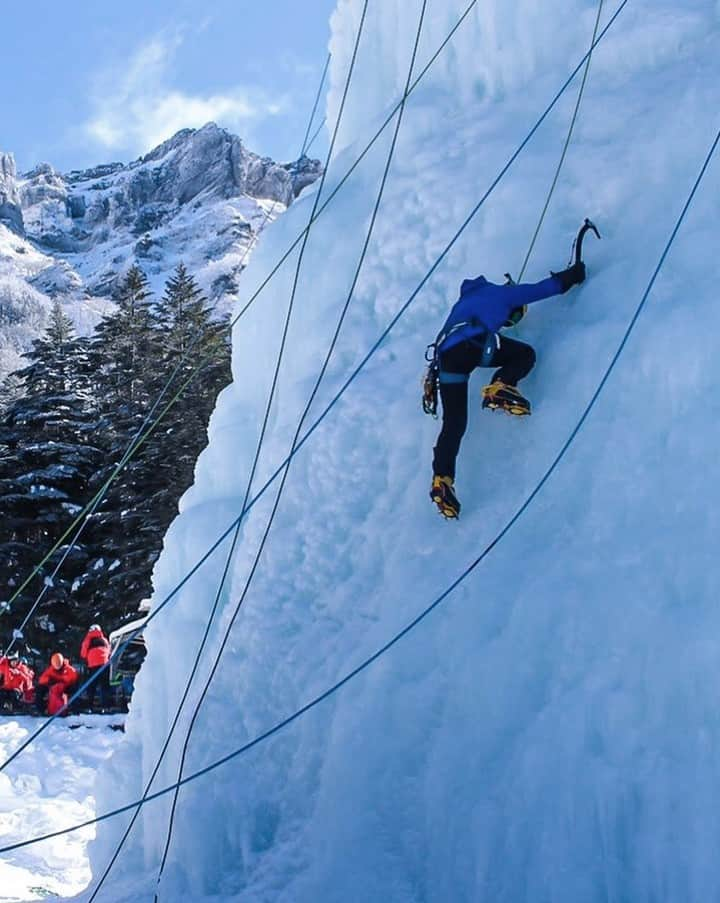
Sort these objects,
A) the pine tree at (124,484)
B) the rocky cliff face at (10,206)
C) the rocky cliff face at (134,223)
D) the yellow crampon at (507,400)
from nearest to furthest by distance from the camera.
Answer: the yellow crampon at (507,400)
the pine tree at (124,484)
the rocky cliff face at (134,223)
the rocky cliff face at (10,206)

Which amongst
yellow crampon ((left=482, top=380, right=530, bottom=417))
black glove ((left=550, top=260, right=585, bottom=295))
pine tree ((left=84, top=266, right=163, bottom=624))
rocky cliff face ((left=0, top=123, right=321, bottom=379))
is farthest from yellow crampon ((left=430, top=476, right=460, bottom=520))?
rocky cliff face ((left=0, top=123, right=321, bottom=379))

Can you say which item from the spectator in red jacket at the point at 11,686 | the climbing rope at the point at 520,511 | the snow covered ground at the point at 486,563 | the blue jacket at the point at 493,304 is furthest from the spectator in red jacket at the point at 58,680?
the blue jacket at the point at 493,304

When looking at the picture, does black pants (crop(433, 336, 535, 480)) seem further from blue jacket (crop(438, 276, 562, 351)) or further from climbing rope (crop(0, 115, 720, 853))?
climbing rope (crop(0, 115, 720, 853))

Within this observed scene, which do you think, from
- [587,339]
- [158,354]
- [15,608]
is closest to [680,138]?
[587,339]

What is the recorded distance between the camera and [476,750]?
412 centimetres

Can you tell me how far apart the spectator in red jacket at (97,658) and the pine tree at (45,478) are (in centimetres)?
715

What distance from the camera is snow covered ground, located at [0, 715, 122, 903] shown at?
24.8 ft

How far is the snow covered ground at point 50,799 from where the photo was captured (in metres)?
7.55

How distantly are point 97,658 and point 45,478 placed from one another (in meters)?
10.4

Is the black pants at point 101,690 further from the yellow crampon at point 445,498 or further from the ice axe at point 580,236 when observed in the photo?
the ice axe at point 580,236

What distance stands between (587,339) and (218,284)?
67.6 m

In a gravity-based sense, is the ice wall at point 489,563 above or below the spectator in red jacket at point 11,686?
below

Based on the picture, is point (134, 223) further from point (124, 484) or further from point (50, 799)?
point (50, 799)

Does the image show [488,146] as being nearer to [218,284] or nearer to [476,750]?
[476,750]
